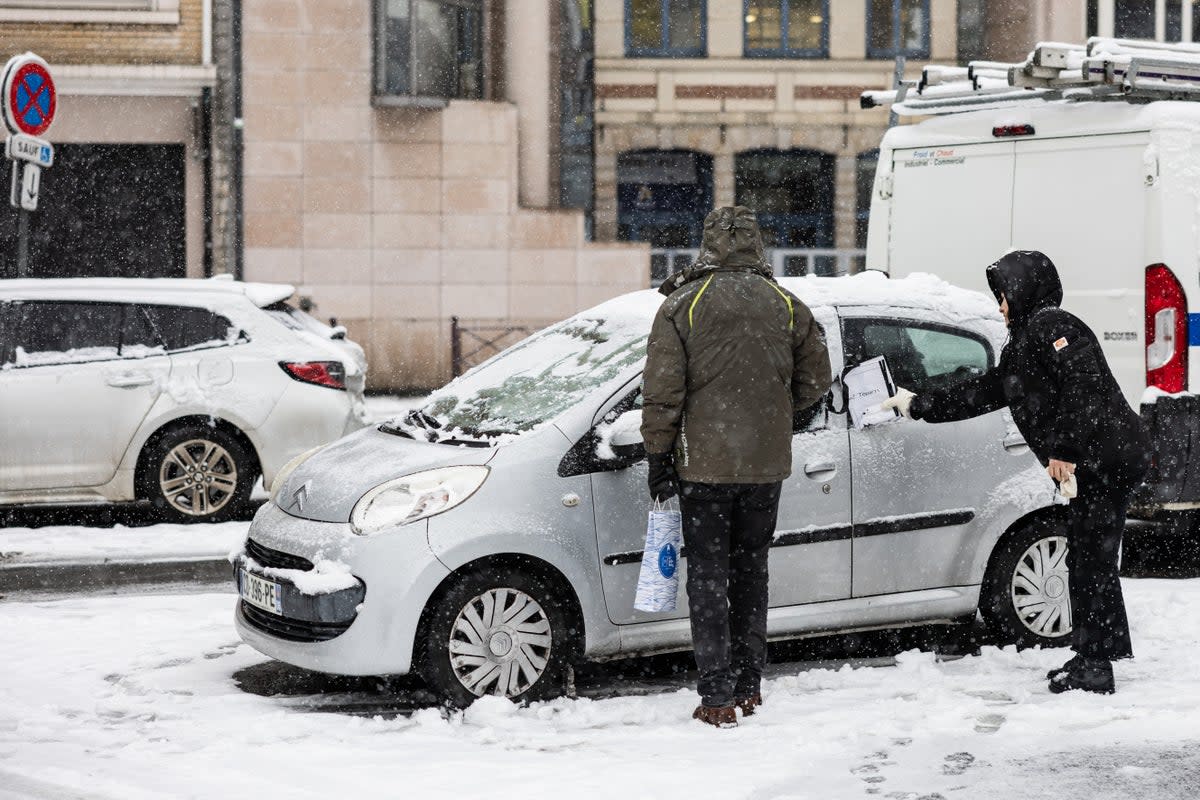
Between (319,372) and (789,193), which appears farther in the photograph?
(789,193)

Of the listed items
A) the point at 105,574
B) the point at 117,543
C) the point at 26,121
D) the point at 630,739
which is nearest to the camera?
the point at 630,739

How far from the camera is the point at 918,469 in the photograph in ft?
23.3

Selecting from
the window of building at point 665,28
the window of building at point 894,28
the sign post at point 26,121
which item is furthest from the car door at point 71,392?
the window of building at point 894,28

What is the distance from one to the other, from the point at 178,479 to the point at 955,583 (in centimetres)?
587

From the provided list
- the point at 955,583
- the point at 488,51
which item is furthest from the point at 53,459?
the point at 488,51

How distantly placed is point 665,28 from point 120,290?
55.6 feet

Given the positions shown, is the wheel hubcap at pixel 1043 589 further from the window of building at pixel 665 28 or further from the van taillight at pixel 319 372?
the window of building at pixel 665 28

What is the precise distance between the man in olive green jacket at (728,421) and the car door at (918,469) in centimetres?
82

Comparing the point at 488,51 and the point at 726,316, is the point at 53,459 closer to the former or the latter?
the point at 726,316

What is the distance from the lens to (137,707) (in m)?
6.47

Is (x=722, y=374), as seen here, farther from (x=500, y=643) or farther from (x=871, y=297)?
(x=871, y=297)

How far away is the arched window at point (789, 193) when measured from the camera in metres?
27.3

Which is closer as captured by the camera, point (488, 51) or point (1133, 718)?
point (1133, 718)

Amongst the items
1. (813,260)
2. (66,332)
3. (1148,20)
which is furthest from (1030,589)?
(1148,20)
